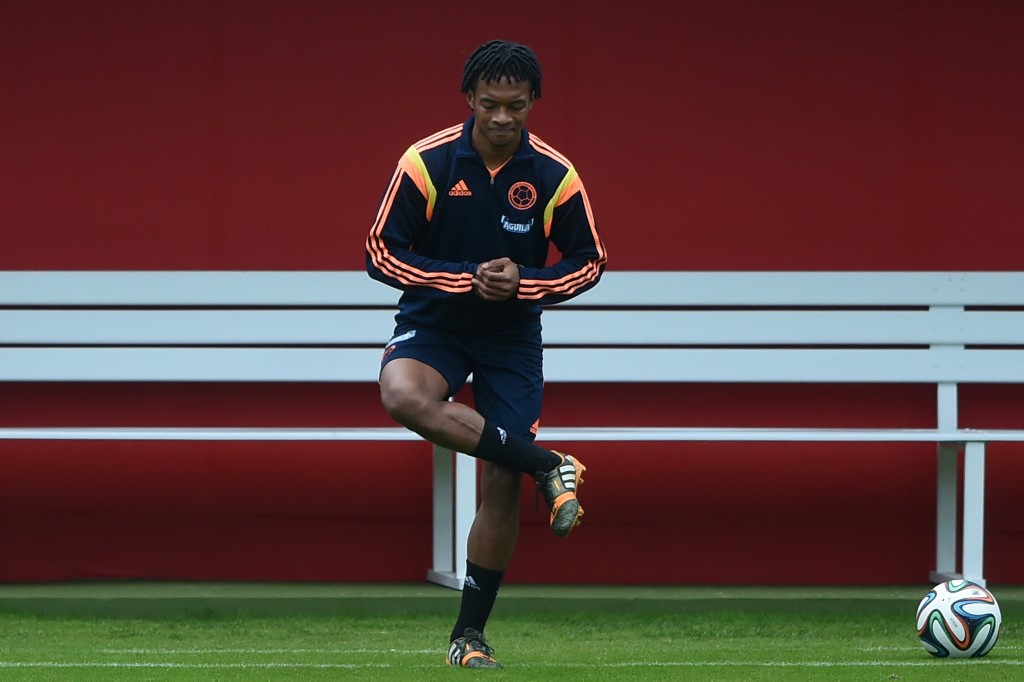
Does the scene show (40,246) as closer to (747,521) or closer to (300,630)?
(300,630)

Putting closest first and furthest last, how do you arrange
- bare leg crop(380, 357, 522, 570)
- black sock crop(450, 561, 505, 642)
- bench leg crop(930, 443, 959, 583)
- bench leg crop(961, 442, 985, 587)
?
bare leg crop(380, 357, 522, 570), black sock crop(450, 561, 505, 642), bench leg crop(961, 442, 985, 587), bench leg crop(930, 443, 959, 583)

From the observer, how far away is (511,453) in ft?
12.7

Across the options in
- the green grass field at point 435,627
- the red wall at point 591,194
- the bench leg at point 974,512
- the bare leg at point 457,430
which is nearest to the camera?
the bare leg at point 457,430

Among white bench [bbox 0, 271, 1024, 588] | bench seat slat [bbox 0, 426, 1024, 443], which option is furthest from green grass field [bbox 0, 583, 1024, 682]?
bench seat slat [bbox 0, 426, 1024, 443]

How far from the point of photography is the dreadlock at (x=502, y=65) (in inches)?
151

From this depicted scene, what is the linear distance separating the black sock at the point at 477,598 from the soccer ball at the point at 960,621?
1148 millimetres

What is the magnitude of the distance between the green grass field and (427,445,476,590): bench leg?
0.10m

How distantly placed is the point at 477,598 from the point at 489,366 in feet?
1.93

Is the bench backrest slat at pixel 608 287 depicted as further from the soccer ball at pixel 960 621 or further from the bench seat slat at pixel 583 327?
the soccer ball at pixel 960 621

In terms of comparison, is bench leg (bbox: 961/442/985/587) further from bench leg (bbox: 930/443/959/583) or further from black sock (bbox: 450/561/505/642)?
black sock (bbox: 450/561/505/642)

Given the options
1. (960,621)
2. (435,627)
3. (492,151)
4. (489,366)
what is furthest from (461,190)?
(435,627)

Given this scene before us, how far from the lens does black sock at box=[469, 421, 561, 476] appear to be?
3854 mm

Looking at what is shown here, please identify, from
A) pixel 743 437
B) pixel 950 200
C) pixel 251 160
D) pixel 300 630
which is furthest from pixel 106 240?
pixel 950 200

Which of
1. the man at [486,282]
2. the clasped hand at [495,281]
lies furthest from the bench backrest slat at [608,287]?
the clasped hand at [495,281]
